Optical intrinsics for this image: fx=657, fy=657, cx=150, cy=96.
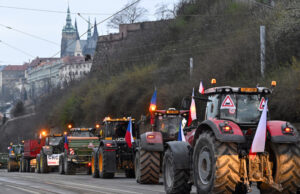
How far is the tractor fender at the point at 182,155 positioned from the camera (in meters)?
14.0

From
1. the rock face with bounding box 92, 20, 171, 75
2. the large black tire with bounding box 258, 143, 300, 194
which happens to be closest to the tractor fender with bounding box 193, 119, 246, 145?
the large black tire with bounding box 258, 143, 300, 194

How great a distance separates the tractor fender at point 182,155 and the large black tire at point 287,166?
2239mm

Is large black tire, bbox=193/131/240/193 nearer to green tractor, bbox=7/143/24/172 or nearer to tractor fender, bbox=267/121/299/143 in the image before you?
tractor fender, bbox=267/121/299/143

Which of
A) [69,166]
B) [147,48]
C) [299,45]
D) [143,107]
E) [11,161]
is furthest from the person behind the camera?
[147,48]

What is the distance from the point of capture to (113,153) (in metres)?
25.6

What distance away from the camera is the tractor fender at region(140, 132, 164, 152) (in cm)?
1939

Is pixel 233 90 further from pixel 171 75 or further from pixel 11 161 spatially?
pixel 171 75

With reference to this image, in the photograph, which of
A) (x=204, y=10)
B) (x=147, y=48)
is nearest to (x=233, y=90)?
(x=204, y=10)

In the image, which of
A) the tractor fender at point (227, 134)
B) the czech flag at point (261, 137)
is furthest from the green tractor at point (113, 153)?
the czech flag at point (261, 137)

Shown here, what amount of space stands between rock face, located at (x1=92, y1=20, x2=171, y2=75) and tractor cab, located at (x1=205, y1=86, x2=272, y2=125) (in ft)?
210

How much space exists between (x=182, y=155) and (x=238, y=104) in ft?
5.37

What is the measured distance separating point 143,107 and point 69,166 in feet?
88.3

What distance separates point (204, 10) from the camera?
75500mm

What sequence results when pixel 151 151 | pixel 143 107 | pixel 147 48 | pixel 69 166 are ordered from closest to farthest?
pixel 151 151 < pixel 69 166 < pixel 143 107 < pixel 147 48
